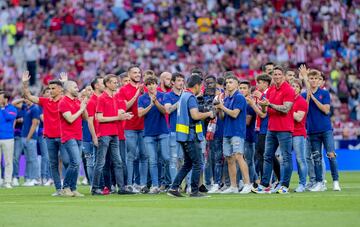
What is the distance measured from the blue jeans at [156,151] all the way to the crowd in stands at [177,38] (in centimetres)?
1821

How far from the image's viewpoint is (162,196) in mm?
21578

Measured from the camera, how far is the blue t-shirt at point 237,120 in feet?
73.0

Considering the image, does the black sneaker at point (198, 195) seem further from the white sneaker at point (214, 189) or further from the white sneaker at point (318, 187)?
the white sneaker at point (318, 187)

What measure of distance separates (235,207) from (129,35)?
2817cm

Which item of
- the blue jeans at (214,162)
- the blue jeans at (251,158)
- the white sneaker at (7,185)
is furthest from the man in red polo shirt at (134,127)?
the white sneaker at (7,185)

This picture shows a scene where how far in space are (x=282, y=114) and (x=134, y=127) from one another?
11.9 ft

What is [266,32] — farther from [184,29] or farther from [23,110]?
[23,110]

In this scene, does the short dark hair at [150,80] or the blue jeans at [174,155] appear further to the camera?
the short dark hair at [150,80]

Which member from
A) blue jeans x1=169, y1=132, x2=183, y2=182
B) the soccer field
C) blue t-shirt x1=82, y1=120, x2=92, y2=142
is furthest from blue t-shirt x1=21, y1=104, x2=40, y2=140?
the soccer field

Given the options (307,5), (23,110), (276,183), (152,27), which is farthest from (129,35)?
(276,183)

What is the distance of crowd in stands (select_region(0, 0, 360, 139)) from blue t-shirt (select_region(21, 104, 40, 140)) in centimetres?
1146

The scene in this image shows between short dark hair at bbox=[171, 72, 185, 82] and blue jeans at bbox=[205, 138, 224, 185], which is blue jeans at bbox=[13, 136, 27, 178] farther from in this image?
short dark hair at bbox=[171, 72, 185, 82]

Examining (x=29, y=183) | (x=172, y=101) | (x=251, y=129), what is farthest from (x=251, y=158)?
(x=29, y=183)

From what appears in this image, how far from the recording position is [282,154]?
2144 cm
